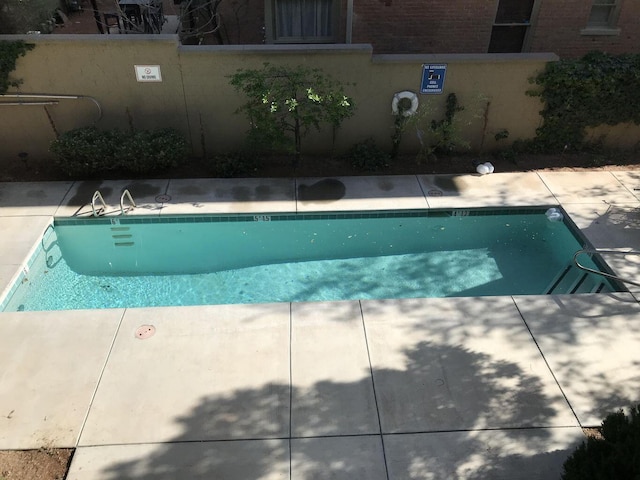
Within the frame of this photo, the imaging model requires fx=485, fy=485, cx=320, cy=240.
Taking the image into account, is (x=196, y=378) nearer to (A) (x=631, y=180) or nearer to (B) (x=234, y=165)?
(B) (x=234, y=165)

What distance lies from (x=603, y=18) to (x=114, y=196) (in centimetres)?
1010

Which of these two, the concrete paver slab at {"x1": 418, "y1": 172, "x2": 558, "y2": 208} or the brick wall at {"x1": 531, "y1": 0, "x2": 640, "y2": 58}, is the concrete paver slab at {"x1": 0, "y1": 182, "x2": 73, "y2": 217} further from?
the brick wall at {"x1": 531, "y1": 0, "x2": 640, "y2": 58}

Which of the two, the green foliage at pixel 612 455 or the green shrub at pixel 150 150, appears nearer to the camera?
the green foliage at pixel 612 455

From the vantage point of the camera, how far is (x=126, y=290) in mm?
6562

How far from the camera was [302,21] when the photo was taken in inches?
393

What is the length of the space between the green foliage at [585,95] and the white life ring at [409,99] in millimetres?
2147

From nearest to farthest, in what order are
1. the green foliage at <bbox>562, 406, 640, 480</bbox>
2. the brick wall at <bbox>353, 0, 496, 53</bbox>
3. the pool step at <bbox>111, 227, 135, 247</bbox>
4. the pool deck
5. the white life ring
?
the green foliage at <bbox>562, 406, 640, 480</bbox> → the pool deck → the pool step at <bbox>111, 227, 135, 247</bbox> → the white life ring → the brick wall at <bbox>353, 0, 496, 53</bbox>

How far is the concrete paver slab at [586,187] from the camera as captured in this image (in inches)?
318

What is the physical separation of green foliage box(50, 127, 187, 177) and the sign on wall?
2.84ft

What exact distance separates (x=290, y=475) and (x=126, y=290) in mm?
3623

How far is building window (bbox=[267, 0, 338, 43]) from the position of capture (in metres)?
9.83

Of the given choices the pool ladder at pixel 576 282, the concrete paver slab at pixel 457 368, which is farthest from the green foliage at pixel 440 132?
the concrete paver slab at pixel 457 368

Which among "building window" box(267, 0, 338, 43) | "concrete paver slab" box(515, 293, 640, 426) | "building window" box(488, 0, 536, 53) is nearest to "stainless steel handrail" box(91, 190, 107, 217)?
"building window" box(267, 0, 338, 43)

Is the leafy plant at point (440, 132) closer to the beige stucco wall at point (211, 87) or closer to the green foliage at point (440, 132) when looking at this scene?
the green foliage at point (440, 132)
